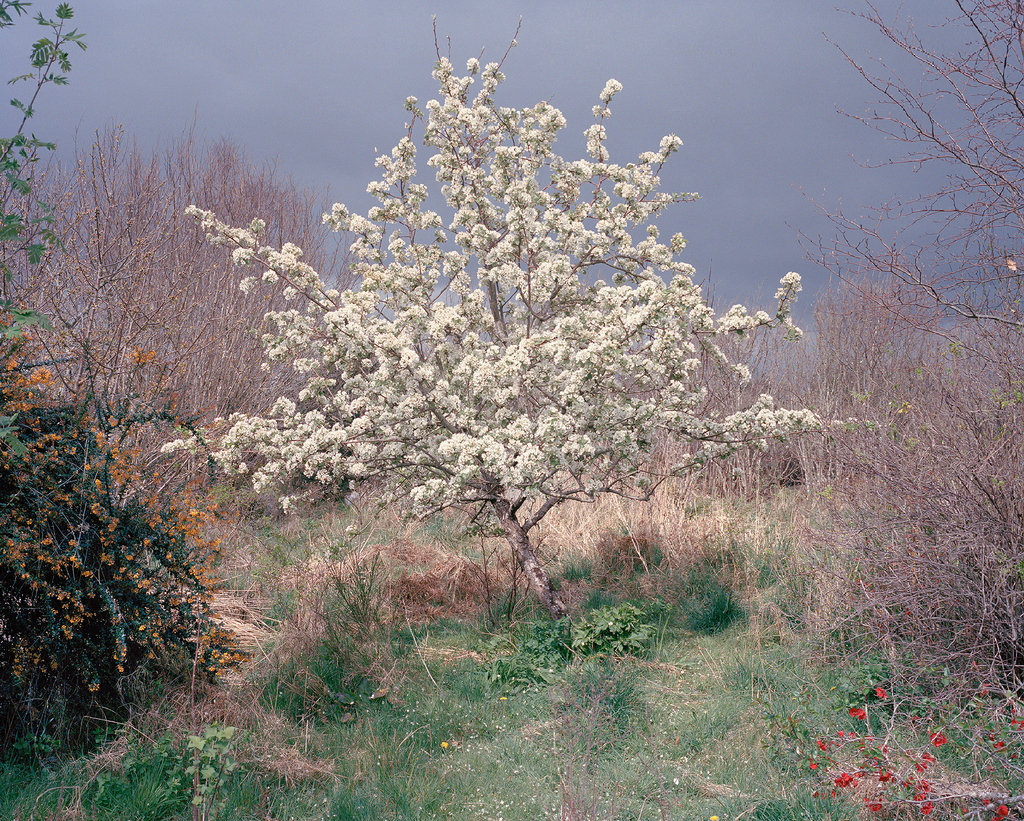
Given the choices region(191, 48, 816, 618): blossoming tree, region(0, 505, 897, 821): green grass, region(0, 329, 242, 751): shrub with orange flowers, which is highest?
region(191, 48, 816, 618): blossoming tree

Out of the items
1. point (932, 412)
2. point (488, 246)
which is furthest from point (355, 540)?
point (932, 412)

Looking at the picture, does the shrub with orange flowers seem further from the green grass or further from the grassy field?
the green grass

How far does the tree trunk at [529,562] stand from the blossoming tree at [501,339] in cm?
1

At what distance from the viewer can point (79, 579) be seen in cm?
360

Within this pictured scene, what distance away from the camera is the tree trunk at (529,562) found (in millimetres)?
5234

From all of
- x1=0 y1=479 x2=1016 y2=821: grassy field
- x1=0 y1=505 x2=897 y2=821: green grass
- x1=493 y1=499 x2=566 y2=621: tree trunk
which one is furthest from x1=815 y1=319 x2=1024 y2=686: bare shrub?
x1=493 y1=499 x2=566 y2=621: tree trunk

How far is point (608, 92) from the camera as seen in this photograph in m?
5.36

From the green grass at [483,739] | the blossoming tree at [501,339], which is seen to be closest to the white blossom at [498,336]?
the blossoming tree at [501,339]

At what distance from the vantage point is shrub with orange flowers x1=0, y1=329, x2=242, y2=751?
3.51 meters

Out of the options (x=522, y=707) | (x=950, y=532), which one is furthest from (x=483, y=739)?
(x=950, y=532)

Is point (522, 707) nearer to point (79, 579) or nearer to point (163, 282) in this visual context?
point (79, 579)

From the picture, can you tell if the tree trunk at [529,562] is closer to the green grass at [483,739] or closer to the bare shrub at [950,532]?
the green grass at [483,739]

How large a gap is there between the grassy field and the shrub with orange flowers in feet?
0.72

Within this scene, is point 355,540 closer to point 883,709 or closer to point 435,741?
point 435,741
